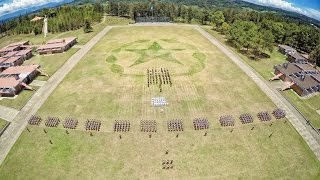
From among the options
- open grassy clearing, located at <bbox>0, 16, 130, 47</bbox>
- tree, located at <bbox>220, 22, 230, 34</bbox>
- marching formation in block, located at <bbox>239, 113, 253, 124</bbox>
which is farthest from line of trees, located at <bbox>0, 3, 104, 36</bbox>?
marching formation in block, located at <bbox>239, 113, 253, 124</bbox>

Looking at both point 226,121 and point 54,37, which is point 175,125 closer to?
point 226,121

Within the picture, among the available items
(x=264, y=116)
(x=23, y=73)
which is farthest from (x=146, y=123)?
(x=23, y=73)

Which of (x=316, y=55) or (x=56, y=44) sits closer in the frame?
(x=316, y=55)

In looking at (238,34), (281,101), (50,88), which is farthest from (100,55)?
(281,101)

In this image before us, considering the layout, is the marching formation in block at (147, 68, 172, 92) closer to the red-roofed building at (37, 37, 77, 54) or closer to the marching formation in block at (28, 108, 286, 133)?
the marching formation in block at (28, 108, 286, 133)

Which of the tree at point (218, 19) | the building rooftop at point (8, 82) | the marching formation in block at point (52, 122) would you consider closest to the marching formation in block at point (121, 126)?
the marching formation in block at point (52, 122)
